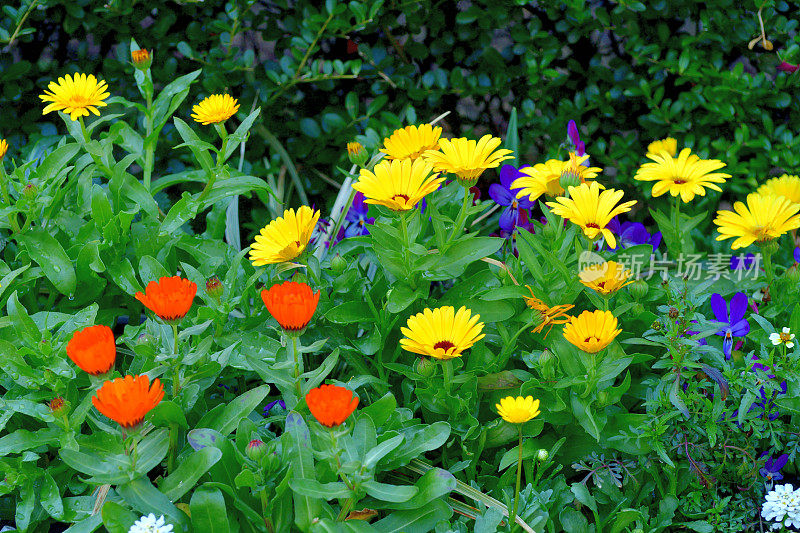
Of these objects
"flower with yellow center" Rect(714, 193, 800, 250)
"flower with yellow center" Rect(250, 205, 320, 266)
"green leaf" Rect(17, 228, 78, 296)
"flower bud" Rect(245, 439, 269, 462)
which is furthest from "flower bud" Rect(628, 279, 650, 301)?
"green leaf" Rect(17, 228, 78, 296)

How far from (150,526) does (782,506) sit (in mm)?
967

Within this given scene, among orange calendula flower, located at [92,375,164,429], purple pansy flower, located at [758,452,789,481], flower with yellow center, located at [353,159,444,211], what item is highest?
flower with yellow center, located at [353,159,444,211]

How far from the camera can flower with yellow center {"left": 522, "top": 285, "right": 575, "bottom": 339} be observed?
132 cm

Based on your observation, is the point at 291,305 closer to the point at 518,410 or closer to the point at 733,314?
the point at 518,410

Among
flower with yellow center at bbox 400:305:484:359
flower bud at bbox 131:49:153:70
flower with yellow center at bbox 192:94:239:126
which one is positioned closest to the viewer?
flower with yellow center at bbox 400:305:484:359

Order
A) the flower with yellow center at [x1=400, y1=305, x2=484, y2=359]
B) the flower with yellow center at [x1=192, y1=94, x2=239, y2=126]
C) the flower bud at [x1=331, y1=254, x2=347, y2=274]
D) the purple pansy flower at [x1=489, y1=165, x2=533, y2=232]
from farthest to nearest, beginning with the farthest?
the purple pansy flower at [x1=489, y1=165, x2=533, y2=232] < the flower with yellow center at [x1=192, y1=94, x2=239, y2=126] < the flower bud at [x1=331, y1=254, x2=347, y2=274] < the flower with yellow center at [x1=400, y1=305, x2=484, y2=359]

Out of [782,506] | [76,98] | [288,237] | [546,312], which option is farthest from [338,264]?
[782,506]

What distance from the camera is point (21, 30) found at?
2256 millimetres

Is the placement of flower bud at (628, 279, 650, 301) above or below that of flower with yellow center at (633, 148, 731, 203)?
below

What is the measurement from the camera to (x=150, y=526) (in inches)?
40.9

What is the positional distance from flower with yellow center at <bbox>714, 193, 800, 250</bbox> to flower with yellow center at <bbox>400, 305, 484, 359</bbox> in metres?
0.48

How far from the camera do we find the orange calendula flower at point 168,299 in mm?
1105

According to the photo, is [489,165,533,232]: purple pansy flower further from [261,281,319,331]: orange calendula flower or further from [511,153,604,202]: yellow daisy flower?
[261,281,319,331]: orange calendula flower

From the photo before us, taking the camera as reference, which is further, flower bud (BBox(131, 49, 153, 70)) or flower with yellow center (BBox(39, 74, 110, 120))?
flower bud (BBox(131, 49, 153, 70))
